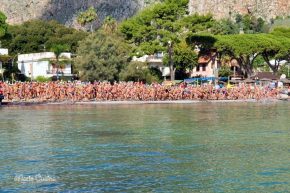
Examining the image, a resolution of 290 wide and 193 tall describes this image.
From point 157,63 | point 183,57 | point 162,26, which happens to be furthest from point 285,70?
point 162,26

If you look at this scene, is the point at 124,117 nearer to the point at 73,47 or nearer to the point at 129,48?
the point at 129,48

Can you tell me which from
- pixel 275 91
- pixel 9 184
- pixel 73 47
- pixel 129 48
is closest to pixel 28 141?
pixel 9 184

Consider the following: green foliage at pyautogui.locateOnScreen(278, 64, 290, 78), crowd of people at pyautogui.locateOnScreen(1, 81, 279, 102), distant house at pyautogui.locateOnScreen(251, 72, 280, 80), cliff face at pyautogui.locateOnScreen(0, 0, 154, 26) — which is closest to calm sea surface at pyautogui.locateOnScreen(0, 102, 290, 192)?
crowd of people at pyautogui.locateOnScreen(1, 81, 279, 102)

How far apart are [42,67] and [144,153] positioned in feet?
222

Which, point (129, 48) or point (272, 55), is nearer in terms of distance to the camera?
point (129, 48)

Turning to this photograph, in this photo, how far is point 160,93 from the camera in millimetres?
68875

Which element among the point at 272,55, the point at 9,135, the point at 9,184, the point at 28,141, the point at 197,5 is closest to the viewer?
the point at 9,184

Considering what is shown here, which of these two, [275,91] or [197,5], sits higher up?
[197,5]

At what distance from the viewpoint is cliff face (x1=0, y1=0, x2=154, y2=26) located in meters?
158

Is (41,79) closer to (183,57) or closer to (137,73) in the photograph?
(137,73)

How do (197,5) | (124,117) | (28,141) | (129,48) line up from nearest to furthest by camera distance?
(28,141) → (124,117) → (129,48) → (197,5)

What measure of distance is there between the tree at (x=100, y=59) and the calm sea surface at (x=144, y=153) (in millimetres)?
31773

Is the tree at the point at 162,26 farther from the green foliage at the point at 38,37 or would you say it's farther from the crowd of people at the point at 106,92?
the green foliage at the point at 38,37

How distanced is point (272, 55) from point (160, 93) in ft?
123
